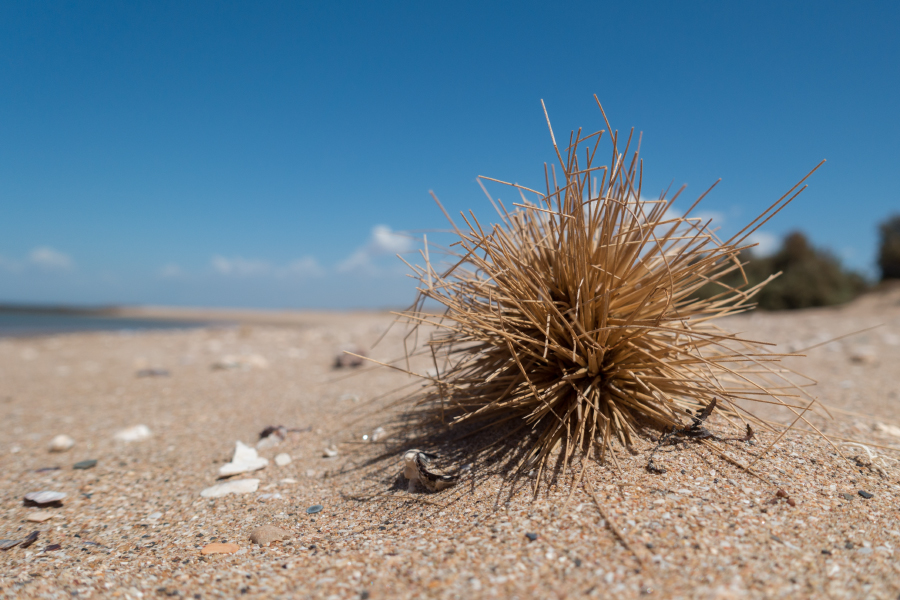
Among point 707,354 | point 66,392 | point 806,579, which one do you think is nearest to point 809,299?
point 707,354

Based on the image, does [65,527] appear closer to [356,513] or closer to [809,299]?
[356,513]

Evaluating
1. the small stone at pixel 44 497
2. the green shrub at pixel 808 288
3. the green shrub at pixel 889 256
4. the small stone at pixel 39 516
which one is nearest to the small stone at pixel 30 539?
the small stone at pixel 39 516

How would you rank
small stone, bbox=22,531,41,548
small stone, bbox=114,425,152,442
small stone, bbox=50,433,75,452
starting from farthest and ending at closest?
small stone, bbox=114,425,152,442
small stone, bbox=50,433,75,452
small stone, bbox=22,531,41,548

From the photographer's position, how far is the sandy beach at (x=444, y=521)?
1.40 meters

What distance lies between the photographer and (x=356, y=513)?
2021 mm

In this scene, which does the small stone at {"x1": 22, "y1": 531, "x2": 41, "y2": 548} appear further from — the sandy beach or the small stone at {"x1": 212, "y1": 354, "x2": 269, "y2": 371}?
the small stone at {"x1": 212, "y1": 354, "x2": 269, "y2": 371}

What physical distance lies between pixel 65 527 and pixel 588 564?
229 cm

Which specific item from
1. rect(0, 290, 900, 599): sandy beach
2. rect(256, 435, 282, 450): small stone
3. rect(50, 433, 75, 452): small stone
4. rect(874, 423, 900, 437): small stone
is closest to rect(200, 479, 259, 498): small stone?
rect(0, 290, 900, 599): sandy beach

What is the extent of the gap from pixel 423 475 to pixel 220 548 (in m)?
0.81

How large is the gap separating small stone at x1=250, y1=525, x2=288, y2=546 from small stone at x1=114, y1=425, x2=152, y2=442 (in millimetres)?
2074

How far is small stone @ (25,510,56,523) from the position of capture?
2.25 metres

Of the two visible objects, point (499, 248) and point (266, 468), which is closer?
point (499, 248)

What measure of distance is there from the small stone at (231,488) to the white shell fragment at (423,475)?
880mm

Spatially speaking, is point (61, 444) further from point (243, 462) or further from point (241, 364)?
point (241, 364)
